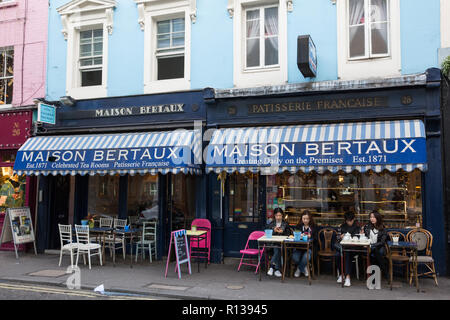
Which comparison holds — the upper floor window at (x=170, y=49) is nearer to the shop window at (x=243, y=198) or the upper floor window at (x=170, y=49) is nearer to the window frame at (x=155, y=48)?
the window frame at (x=155, y=48)

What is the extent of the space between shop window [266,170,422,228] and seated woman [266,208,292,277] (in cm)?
84

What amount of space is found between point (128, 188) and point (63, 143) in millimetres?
2233

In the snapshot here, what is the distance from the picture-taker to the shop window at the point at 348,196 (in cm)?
954

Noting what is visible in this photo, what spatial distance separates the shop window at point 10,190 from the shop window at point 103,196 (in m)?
2.30

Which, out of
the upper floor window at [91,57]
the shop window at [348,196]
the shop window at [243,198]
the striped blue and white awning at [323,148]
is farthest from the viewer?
the upper floor window at [91,57]

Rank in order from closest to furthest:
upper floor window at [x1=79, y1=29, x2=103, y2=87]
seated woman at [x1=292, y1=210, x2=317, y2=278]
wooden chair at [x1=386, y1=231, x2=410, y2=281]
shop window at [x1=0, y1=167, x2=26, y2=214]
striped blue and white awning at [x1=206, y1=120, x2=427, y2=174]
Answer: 1. wooden chair at [x1=386, y1=231, x2=410, y2=281]
2. striped blue and white awning at [x1=206, y1=120, x2=427, y2=174]
3. seated woman at [x1=292, y1=210, x2=317, y2=278]
4. upper floor window at [x1=79, y1=29, x2=103, y2=87]
5. shop window at [x1=0, y1=167, x2=26, y2=214]

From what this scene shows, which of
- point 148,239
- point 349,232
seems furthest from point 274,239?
point 148,239

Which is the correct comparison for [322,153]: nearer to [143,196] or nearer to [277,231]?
[277,231]

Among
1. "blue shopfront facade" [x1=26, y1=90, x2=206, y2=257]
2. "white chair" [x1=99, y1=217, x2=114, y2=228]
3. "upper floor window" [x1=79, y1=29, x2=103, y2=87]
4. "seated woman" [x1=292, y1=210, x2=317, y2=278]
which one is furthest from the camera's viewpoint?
"upper floor window" [x1=79, y1=29, x2=103, y2=87]

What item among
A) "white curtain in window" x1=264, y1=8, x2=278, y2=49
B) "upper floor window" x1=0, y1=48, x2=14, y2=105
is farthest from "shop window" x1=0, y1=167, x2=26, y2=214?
"white curtain in window" x1=264, y1=8, x2=278, y2=49

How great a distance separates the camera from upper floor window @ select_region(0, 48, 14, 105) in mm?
13586

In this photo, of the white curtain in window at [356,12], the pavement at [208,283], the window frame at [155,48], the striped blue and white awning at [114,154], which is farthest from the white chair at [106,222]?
the white curtain in window at [356,12]

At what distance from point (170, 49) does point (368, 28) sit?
17.9ft

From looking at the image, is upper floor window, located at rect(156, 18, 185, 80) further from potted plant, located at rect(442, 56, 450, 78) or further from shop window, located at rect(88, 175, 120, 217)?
potted plant, located at rect(442, 56, 450, 78)
